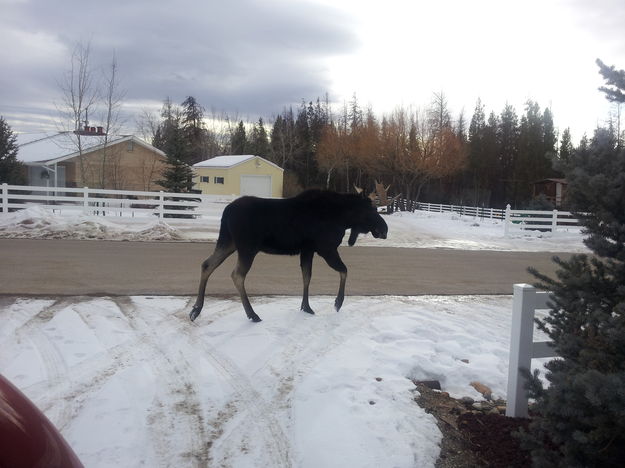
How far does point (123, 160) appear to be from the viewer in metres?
32.3

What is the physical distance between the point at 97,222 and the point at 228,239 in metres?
11.6

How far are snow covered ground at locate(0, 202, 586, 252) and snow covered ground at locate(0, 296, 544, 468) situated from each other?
9022 millimetres

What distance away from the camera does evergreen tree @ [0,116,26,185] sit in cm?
2631

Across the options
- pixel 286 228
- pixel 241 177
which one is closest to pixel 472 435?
pixel 286 228

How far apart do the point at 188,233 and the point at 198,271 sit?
757 centimetres

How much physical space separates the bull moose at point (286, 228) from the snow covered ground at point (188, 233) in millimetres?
9907

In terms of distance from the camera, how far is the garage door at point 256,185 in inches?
1430

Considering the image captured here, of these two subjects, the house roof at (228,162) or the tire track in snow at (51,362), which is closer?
the tire track in snow at (51,362)

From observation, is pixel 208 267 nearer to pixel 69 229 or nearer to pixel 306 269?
pixel 306 269

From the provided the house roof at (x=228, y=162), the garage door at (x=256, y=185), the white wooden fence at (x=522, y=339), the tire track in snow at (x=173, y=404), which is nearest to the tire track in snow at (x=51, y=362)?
the tire track in snow at (x=173, y=404)

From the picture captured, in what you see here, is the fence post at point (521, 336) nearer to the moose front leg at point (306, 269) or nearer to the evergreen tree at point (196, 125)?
the moose front leg at point (306, 269)

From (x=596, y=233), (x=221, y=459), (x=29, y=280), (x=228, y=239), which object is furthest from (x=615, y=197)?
(x=29, y=280)

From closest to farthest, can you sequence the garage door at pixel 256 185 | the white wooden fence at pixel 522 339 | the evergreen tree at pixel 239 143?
the white wooden fence at pixel 522 339
the garage door at pixel 256 185
the evergreen tree at pixel 239 143

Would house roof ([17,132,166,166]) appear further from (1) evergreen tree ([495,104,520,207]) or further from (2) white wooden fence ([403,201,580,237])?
(1) evergreen tree ([495,104,520,207])
